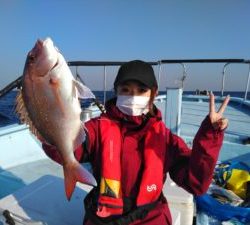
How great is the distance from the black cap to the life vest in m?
0.33

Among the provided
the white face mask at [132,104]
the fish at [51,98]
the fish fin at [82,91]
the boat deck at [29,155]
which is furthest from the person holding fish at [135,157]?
the boat deck at [29,155]

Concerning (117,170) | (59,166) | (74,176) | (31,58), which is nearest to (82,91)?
(31,58)

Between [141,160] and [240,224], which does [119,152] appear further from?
[240,224]

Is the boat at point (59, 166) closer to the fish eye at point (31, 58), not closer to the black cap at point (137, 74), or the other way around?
Answer: the black cap at point (137, 74)

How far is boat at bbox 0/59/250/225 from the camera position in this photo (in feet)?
8.81

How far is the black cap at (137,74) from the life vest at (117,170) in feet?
1.08

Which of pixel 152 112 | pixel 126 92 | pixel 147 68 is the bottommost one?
pixel 152 112

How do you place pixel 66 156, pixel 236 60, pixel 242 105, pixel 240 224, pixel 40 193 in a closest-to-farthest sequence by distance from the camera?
1. pixel 66 156
2. pixel 40 193
3. pixel 240 224
4. pixel 236 60
5. pixel 242 105

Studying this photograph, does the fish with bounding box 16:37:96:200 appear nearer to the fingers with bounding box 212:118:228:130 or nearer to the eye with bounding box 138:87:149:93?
the eye with bounding box 138:87:149:93

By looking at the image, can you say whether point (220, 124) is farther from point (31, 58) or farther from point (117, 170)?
point (31, 58)

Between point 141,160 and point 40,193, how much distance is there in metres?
1.14

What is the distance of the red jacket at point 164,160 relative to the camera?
2152 mm

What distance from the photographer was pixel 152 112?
247 cm

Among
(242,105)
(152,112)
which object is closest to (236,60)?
(242,105)
